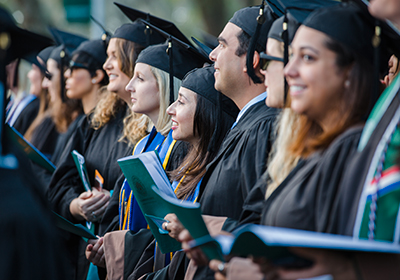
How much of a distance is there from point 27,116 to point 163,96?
12.0 feet

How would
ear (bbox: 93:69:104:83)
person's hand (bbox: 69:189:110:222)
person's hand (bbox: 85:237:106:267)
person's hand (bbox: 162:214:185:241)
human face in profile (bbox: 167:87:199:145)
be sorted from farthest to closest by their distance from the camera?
ear (bbox: 93:69:104:83), person's hand (bbox: 69:189:110:222), person's hand (bbox: 85:237:106:267), human face in profile (bbox: 167:87:199:145), person's hand (bbox: 162:214:185:241)

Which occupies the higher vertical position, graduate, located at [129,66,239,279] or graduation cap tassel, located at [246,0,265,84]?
graduation cap tassel, located at [246,0,265,84]

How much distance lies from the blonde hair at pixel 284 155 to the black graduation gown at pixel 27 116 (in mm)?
5421

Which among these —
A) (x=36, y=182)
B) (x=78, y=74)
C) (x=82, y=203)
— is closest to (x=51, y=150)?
(x=78, y=74)

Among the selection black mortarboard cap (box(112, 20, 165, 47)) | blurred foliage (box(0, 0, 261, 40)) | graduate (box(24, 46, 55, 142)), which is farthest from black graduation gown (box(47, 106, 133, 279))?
blurred foliage (box(0, 0, 261, 40))

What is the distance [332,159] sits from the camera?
192 centimetres

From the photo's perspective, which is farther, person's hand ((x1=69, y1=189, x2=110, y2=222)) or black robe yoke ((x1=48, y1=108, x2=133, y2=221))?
black robe yoke ((x1=48, y1=108, x2=133, y2=221))

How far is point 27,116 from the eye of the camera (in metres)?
7.27

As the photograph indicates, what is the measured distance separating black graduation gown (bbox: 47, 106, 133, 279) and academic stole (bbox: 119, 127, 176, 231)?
47cm

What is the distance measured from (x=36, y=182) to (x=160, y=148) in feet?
6.70

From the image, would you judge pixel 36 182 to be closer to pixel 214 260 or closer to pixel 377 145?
pixel 214 260

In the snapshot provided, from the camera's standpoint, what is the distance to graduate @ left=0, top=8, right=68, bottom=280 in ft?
6.25

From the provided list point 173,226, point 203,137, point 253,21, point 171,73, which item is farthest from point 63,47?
point 173,226

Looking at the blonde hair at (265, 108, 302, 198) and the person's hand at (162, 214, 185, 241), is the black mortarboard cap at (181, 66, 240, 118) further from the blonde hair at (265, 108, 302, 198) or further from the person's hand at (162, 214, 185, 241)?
the blonde hair at (265, 108, 302, 198)
